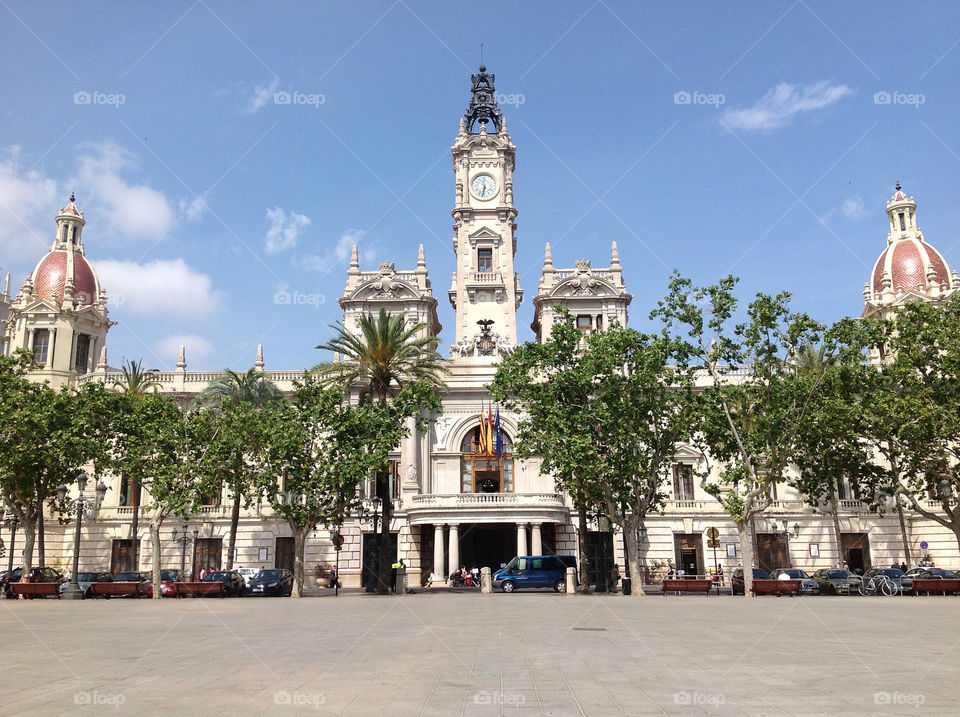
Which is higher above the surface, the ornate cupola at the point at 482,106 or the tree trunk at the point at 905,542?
the ornate cupola at the point at 482,106

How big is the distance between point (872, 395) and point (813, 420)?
9.13ft

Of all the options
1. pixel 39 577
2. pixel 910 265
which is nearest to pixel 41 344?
pixel 39 577

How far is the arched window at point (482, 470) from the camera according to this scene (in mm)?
55531

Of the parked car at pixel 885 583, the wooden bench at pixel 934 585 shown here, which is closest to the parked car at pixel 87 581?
the parked car at pixel 885 583

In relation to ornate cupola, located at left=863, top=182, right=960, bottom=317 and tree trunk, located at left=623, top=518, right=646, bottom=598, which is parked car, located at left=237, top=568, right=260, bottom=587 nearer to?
tree trunk, located at left=623, top=518, right=646, bottom=598

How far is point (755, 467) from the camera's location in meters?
37.7

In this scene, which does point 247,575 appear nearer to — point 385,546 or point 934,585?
point 385,546

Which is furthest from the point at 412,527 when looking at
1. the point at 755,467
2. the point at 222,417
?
the point at 755,467

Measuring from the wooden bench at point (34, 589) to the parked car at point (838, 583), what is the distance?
1410 inches

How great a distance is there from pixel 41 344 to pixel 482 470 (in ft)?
110

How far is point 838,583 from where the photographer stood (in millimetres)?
38594

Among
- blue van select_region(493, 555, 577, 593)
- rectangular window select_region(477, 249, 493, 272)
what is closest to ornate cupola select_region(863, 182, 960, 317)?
rectangular window select_region(477, 249, 493, 272)

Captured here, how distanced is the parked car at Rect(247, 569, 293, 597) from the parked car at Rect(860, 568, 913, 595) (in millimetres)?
27545

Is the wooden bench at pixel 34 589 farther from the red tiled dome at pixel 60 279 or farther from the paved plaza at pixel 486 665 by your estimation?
the red tiled dome at pixel 60 279
